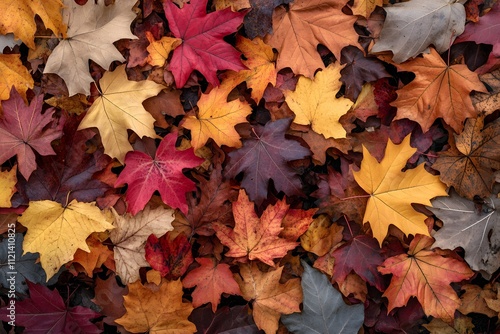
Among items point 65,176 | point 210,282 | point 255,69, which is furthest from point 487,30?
point 65,176

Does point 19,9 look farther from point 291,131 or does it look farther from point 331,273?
point 331,273

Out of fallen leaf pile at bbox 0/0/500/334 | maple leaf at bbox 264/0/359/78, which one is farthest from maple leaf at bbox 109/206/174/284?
maple leaf at bbox 264/0/359/78

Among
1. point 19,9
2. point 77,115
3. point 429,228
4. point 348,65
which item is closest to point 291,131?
point 348,65

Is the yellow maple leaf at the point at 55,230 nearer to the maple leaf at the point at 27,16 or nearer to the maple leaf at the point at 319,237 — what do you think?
the maple leaf at the point at 27,16

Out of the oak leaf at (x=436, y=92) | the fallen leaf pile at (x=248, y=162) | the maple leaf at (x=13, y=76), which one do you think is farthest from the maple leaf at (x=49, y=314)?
the oak leaf at (x=436, y=92)

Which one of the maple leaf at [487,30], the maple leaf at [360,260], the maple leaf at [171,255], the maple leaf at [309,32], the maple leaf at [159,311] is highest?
the maple leaf at [309,32]

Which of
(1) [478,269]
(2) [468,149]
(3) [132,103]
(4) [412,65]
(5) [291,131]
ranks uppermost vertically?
(3) [132,103]

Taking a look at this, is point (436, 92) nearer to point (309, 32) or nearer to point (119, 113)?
point (309, 32)

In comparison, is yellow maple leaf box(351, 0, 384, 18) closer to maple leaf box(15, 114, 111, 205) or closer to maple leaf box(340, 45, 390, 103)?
maple leaf box(340, 45, 390, 103)
